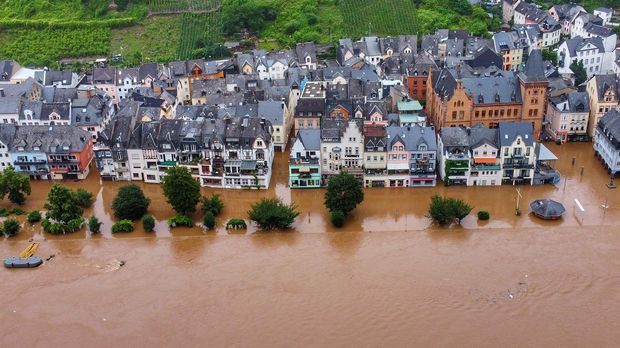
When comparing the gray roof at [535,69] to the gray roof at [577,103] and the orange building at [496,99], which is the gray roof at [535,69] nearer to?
the orange building at [496,99]

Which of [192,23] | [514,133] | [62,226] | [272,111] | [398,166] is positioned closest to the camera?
[62,226]

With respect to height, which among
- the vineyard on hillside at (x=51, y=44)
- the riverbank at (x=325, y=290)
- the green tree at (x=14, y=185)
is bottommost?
the riverbank at (x=325, y=290)

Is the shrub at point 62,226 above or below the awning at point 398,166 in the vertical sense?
below

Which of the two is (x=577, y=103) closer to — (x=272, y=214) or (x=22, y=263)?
(x=272, y=214)

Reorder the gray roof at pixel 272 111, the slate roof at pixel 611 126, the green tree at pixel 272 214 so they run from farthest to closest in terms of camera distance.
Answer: the gray roof at pixel 272 111 < the slate roof at pixel 611 126 < the green tree at pixel 272 214

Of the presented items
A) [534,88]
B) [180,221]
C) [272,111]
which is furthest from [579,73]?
[180,221]

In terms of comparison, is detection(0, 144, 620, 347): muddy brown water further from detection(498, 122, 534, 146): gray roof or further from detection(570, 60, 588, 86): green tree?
detection(570, 60, 588, 86): green tree

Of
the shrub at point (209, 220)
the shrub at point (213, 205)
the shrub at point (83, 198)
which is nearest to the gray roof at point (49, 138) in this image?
the shrub at point (83, 198)

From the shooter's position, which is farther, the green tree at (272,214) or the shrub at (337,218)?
the shrub at (337,218)
